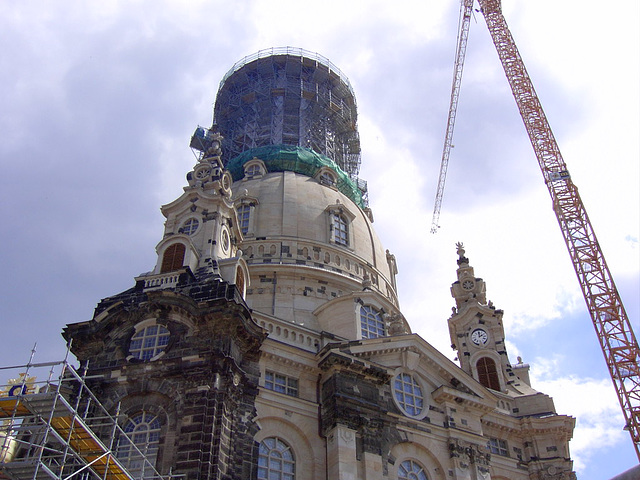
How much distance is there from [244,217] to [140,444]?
25509mm

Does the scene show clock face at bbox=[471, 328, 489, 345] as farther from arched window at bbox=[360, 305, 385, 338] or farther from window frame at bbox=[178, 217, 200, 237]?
window frame at bbox=[178, 217, 200, 237]

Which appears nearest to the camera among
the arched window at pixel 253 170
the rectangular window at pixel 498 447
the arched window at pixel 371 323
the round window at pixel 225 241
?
the rectangular window at pixel 498 447

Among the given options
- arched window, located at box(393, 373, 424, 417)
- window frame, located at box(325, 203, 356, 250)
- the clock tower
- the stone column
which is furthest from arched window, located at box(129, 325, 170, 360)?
the clock tower

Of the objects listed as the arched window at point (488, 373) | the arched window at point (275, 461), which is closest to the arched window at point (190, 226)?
the arched window at point (275, 461)

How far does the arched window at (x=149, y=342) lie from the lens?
3262 centimetres

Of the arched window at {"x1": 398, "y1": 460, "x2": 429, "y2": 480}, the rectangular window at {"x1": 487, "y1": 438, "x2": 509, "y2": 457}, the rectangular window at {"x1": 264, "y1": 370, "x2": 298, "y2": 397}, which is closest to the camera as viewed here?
the rectangular window at {"x1": 264, "y1": 370, "x2": 298, "y2": 397}

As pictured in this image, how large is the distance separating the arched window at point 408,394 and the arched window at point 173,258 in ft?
47.0

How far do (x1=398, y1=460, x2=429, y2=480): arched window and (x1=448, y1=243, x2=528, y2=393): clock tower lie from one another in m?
13.5

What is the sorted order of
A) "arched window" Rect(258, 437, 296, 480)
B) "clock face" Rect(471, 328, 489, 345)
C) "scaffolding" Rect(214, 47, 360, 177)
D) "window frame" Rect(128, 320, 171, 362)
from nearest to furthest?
"arched window" Rect(258, 437, 296, 480) → "window frame" Rect(128, 320, 171, 362) → "clock face" Rect(471, 328, 489, 345) → "scaffolding" Rect(214, 47, 360, 177)

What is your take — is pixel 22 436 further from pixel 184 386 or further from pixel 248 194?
pixel 248 194

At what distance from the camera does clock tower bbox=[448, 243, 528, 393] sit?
48.1m

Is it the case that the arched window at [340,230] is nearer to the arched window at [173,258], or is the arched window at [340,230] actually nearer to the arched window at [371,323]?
the arched window at [371,323]

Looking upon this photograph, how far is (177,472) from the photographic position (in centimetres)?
2800

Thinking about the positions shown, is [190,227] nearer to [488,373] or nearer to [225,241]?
[225,241]
